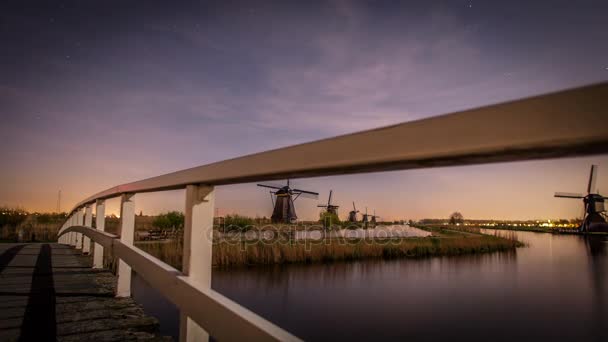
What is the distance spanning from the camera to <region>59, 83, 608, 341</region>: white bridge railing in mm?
406

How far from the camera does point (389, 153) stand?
1.90ft

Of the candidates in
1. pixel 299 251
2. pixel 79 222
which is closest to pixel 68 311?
pixel 79 222

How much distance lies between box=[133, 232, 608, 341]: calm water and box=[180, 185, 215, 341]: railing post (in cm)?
793

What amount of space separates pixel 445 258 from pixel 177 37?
20.7 meters

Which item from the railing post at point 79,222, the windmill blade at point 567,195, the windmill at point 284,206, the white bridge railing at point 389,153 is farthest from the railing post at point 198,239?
the windmill blade at point 567,195

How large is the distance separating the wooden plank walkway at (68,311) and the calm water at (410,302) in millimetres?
5454

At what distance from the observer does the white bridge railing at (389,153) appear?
1.33 feet

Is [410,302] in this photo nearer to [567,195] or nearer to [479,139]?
[479,139]

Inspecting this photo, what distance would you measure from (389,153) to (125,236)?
110 inches

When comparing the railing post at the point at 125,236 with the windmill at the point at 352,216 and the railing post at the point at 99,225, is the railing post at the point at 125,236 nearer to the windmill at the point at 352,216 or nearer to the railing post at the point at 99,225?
the railing post at the point at 99,225

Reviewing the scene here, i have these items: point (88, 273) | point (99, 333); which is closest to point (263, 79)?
point (88, 273)

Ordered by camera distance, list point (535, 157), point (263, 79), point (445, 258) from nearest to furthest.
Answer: point (535, 157), point (263, 79), point (445, 258)

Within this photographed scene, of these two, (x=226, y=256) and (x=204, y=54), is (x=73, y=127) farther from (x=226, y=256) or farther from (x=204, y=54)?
(x=226, y=256)

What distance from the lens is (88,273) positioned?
3795 millimetres
